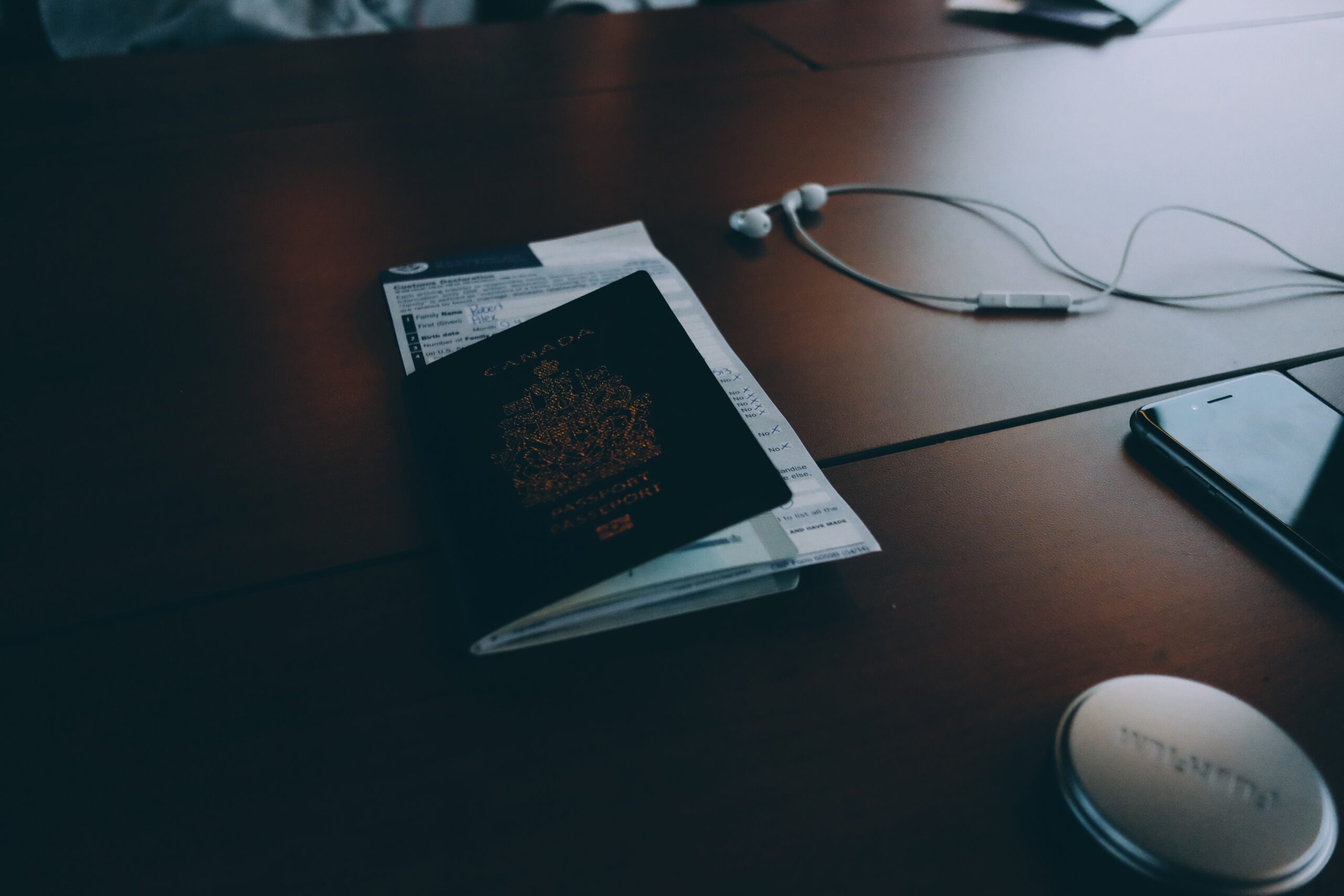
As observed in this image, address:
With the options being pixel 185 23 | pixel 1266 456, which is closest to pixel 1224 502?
pixel 1266 456

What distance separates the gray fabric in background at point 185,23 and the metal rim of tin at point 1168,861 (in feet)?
4.82

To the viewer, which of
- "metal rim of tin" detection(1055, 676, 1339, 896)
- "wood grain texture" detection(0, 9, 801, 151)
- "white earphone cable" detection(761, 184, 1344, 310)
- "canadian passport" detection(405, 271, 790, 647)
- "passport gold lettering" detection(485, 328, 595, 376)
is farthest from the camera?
"wood grain texture" detection(0, 9, 801, 151)

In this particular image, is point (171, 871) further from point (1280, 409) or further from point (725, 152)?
point (725, 152)

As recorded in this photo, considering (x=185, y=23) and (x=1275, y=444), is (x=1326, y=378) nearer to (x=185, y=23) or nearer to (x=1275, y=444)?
(x=1275, y=444)

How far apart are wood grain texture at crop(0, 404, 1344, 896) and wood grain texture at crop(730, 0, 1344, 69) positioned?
90 centimetres

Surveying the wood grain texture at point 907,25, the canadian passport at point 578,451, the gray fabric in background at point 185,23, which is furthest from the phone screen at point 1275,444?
the gray fabric in background at point 185,23

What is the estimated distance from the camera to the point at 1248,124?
39.2 inches

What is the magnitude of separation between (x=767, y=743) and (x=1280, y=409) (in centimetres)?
45

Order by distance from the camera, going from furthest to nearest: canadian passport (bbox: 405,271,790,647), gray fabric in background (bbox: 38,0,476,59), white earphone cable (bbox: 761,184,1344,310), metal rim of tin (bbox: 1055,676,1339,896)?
1. gray fabric in background (bbox: 38,0,476,59)
2. white earphone cable (bbox: 761,184,1344,310)
3. canadian passport (bbox: 405,271,790,647)
4. metal rim of tin (bbox: 1055,676,1339,896)

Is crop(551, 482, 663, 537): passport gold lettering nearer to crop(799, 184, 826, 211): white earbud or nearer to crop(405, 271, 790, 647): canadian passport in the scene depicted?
crop(405, 271, 790, 647): canadian passport

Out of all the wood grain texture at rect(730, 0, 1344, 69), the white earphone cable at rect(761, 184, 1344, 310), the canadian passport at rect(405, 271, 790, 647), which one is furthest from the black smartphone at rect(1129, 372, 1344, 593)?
the wood grain texture at rect(730, 0, 1344, 69)

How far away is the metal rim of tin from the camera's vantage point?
0.32 meters

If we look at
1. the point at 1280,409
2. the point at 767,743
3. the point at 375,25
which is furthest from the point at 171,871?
the point at 375,25

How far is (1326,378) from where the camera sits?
63cm
